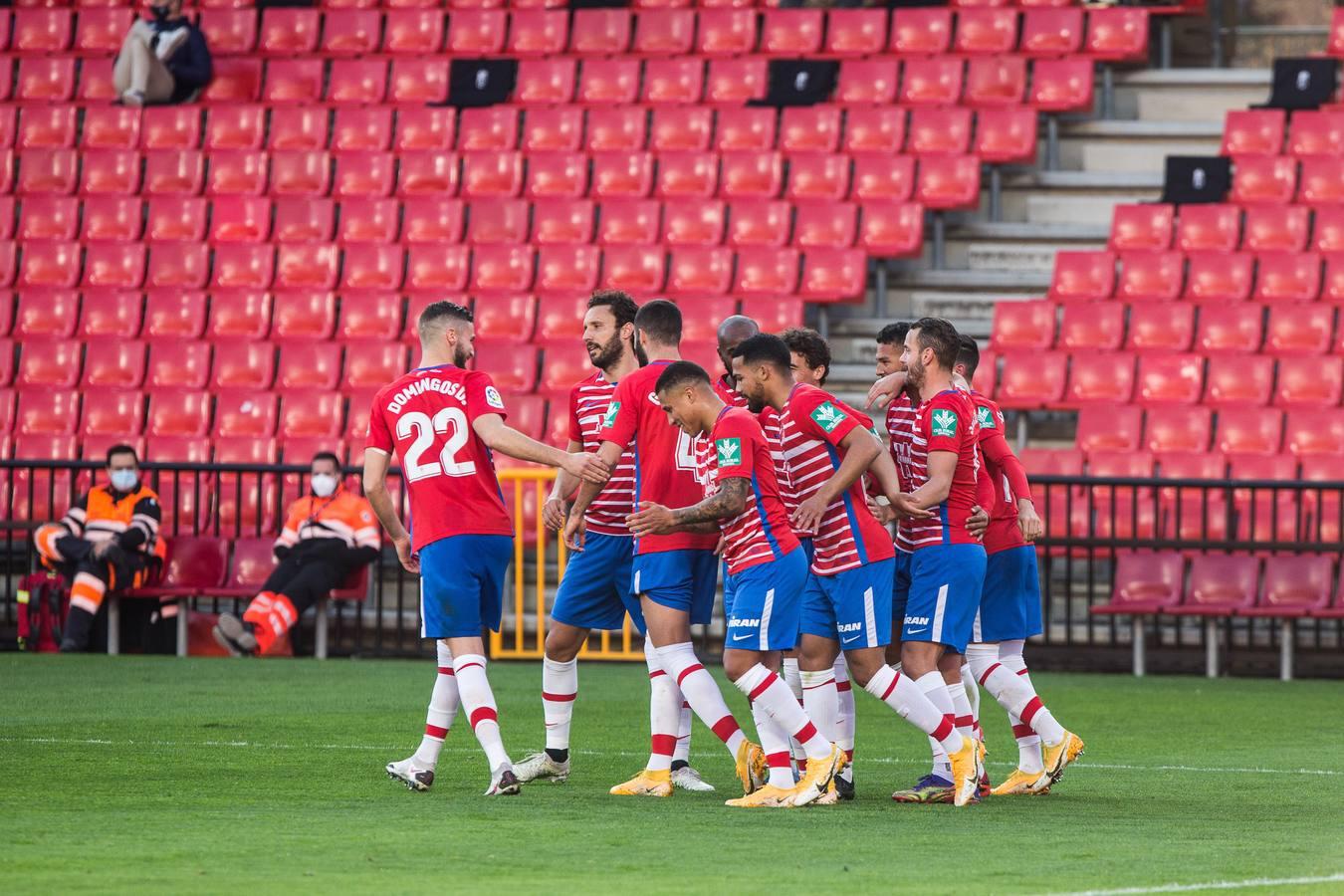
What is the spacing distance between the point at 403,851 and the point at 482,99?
15444mm

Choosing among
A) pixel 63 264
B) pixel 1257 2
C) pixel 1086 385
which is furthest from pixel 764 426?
pixel 1257 2

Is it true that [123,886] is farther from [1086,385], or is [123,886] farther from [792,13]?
[792,13]

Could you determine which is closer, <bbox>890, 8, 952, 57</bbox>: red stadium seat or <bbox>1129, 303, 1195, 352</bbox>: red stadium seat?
<bbox>1129, 303, 1195, 352</bbox>: red stadium seat

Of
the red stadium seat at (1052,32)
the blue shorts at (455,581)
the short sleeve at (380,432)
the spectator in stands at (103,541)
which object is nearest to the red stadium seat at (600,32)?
the red stadium seat at (1052,32)

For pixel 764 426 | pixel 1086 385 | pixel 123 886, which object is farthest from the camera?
pixel 1086 385

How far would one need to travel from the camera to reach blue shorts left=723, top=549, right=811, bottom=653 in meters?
7.67

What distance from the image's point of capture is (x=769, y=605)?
7.68 metres

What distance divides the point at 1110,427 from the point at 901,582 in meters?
8.38

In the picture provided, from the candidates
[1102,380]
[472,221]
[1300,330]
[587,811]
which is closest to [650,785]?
[587,811]

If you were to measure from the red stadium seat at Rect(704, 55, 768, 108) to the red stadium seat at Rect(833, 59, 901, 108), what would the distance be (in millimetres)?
793

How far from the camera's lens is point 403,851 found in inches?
253

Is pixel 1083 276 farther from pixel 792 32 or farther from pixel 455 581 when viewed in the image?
pixel 455 581

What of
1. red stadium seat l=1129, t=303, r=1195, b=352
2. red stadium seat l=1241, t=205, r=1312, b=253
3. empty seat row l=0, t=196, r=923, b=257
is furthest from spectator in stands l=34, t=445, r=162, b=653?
red stadium seat l=1241, t=205, r=1312, b=253

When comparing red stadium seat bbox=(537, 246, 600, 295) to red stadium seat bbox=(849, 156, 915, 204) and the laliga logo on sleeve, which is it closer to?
red stadium seat bbox=(849, 156, 915, 204)
